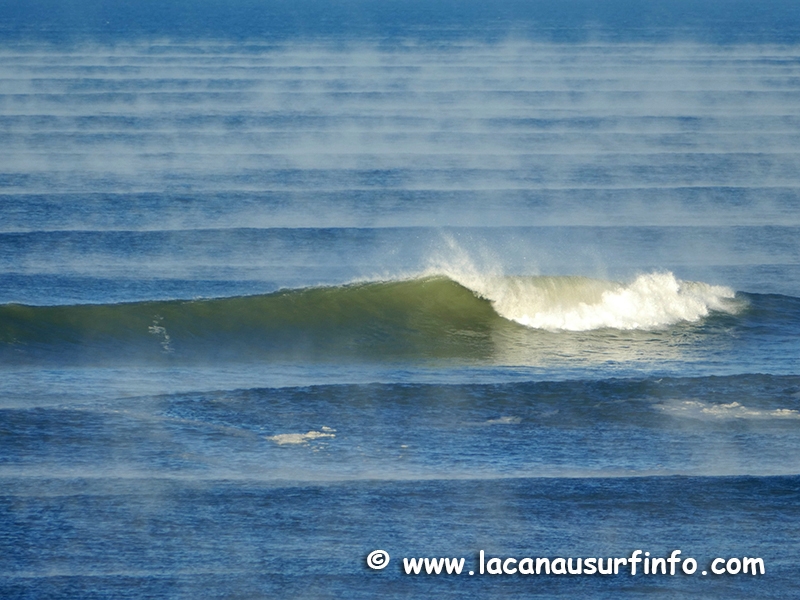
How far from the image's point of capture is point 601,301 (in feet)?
80.8

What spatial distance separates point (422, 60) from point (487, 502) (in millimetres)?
61948

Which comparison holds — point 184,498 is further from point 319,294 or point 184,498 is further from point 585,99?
point 585,99

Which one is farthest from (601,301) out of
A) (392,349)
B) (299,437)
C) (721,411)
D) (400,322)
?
(299,437)

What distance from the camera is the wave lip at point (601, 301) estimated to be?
2369 centimetres

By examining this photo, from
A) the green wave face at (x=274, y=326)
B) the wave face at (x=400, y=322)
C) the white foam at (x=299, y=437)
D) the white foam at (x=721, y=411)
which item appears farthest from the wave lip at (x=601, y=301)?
the white foam at (x=299, y=437)

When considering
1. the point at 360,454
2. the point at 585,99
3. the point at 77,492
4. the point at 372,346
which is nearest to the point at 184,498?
the point at 77,492

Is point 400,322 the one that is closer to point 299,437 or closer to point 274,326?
point 274,326

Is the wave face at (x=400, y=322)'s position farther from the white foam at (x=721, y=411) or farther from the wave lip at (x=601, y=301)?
the white foam at (x=721, y=411)

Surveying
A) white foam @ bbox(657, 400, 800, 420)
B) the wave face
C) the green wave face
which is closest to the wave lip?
the wave face

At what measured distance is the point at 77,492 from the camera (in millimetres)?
15391

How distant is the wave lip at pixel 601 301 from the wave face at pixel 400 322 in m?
0.02

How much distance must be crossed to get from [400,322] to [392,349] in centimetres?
141

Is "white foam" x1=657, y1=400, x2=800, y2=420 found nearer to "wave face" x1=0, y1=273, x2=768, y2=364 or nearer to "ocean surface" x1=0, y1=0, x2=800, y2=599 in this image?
"ocean surface" x1=0, y1=0, x2=800, y2=599

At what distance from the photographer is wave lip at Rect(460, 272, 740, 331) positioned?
77.7ft
